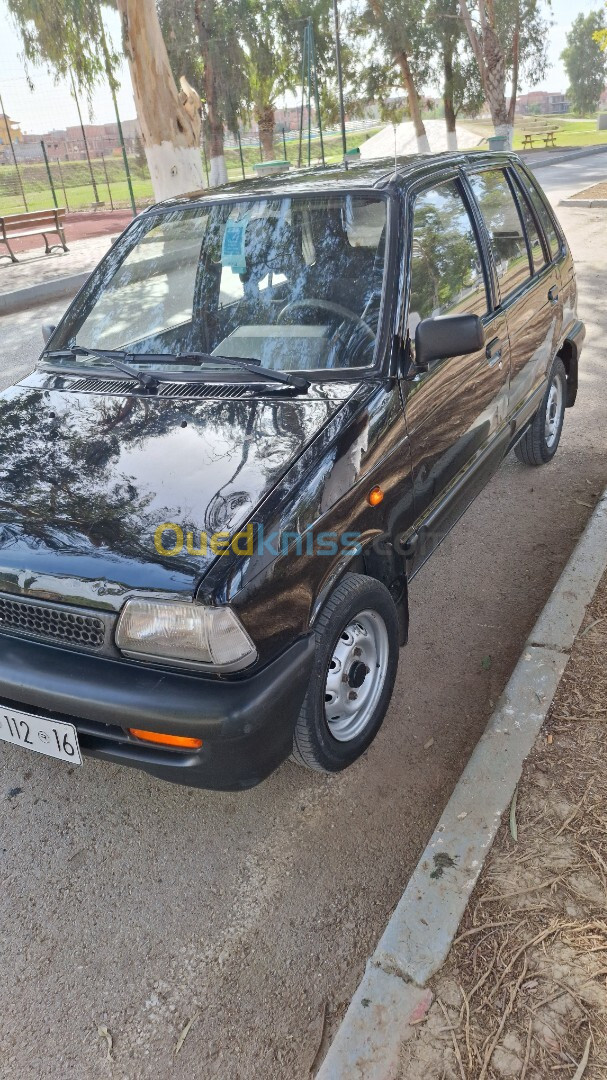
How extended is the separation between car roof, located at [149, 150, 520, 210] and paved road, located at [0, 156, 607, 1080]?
1919 mm

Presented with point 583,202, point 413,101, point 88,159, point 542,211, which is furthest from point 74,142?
point 542,211

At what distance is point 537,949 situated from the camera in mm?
2039

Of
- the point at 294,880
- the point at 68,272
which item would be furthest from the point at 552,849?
the point at 68,272

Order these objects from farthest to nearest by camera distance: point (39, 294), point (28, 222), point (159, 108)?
point (28, 222)
point (39, 294)
point (159, 108)

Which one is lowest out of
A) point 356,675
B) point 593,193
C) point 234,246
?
point 593,193

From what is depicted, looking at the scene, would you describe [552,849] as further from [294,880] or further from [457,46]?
[457,46]

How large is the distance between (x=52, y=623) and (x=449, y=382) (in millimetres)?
1795

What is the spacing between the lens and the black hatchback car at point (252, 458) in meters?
2.16

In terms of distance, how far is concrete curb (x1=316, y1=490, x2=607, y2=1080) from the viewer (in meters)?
1.86

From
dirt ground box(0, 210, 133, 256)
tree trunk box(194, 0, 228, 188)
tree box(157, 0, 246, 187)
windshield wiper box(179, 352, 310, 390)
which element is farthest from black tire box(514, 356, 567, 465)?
tree box(157, 0, 246, 187)

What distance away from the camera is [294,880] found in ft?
8.00

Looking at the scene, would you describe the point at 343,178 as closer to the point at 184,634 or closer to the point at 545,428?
the point at 184,634

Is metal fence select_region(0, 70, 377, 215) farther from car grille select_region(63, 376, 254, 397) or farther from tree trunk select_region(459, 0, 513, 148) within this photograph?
car grille select_region(63, 376, 254, 397)

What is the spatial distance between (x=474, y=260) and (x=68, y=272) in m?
12.4
